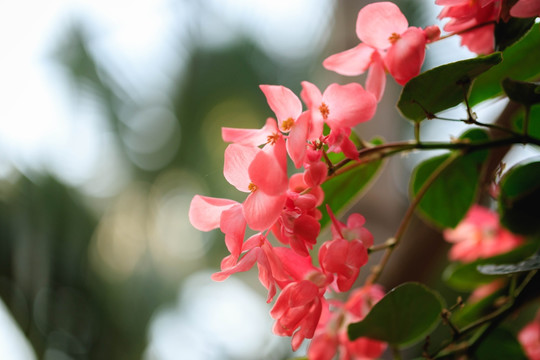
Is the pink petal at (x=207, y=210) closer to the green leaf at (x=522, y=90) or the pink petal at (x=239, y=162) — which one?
the pink petal at (x=239, y=162)

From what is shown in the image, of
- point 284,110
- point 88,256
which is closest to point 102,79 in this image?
point 88,256

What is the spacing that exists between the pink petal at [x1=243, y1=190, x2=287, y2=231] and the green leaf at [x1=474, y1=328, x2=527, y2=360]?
0.67 feet

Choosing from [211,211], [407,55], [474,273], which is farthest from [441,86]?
[474,273]

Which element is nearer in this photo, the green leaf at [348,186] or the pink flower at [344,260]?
the pink flower at [344,260]

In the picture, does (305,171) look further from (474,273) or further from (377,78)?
(474,273)

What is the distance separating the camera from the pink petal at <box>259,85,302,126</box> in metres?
0.20

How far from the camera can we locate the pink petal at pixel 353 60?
247mm

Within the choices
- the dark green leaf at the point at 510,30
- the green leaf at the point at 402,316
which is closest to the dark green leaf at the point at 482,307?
the green leaf at the point at 402,316

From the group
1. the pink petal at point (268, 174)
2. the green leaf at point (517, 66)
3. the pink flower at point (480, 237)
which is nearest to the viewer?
the pink petal at point (268, 174)

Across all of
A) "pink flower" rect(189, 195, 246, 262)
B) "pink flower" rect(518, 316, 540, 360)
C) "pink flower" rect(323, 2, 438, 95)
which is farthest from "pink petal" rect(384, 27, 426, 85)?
"pink flower" rect(518, 316, 540, 360)

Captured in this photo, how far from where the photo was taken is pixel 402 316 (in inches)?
10.6

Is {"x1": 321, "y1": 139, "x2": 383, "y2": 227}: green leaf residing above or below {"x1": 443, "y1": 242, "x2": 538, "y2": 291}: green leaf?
above

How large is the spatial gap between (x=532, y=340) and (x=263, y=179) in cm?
28

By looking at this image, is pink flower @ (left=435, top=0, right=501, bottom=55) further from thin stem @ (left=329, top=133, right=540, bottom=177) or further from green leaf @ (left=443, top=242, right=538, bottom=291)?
green leaf @ (left=443, top=242, right=538, bottom=291)
